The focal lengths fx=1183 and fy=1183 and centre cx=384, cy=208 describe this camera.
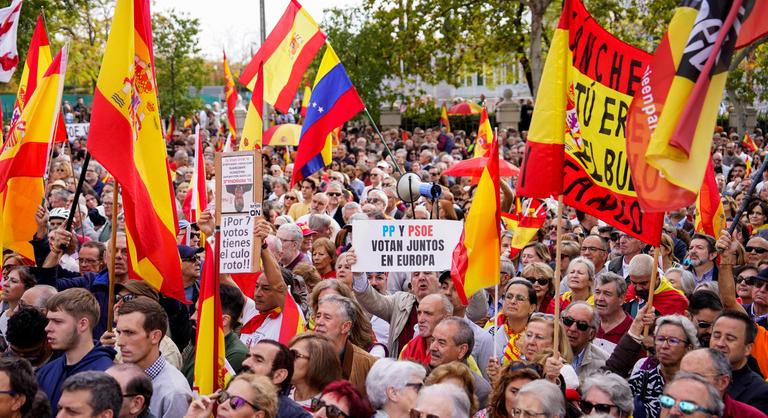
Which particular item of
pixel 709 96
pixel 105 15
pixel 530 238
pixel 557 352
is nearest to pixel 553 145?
pixel 557 352

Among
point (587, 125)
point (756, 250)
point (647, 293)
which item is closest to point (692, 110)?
point (587, 125)

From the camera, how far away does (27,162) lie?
31.8 feet

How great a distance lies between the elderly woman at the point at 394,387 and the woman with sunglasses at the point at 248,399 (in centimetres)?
68

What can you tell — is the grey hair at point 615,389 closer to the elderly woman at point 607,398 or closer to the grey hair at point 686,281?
the elderly woman at point 607,398

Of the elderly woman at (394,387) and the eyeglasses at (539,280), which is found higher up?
the eyeglasses at (539,280)

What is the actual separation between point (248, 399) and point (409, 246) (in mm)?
3437

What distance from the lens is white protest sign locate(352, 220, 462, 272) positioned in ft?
29.7

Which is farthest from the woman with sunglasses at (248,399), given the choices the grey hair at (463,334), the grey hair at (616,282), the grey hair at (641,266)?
the grey hair at (641,266)

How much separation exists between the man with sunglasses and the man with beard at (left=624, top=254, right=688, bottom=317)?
7.14 ft

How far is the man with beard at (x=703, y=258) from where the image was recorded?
35.1 feet

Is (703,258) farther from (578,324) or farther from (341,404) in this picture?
(341,404)

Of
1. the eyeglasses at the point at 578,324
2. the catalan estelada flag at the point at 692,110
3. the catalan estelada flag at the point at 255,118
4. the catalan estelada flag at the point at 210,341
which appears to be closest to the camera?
the catalan estelada flag at the point at 692,110

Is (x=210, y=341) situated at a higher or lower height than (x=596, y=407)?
higher

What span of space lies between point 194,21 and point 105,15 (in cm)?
1156
